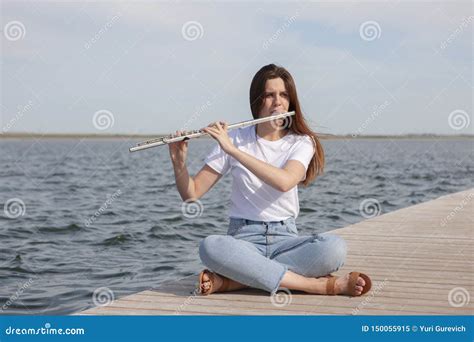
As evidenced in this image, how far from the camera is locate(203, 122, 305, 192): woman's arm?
10.3ft

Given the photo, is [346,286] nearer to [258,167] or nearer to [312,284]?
[312,284]

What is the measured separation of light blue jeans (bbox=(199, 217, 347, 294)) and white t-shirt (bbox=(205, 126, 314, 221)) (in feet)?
0.16

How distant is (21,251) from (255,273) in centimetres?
398

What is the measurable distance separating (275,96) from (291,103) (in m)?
0.10

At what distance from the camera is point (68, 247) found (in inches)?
275

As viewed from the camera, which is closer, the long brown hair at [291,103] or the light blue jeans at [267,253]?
the light blue jeans at [267,253]

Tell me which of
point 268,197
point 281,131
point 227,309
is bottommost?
point 227,309

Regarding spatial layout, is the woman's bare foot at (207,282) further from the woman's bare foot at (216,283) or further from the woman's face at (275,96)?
the woman's face at (275,96)

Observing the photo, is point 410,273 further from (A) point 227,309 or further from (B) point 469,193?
(B) point 469,193

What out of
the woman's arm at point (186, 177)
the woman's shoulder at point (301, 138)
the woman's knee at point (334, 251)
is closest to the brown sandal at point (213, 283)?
the woman's arm at point (186, 177)

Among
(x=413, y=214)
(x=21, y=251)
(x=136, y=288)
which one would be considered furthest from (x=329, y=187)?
(x=136, y=288)

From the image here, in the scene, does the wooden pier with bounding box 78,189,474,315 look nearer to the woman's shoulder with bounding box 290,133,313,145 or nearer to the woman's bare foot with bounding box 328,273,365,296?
the woman's bare foot with bounding box 328,273,365,296

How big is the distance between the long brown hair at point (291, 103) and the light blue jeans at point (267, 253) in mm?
274

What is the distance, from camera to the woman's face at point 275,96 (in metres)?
3.40
